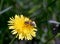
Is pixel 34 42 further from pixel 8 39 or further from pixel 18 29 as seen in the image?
pixel 18 29

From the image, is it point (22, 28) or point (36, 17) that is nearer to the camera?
point (22, 28)

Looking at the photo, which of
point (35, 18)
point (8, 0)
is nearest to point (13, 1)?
Answer: point (8, 0)

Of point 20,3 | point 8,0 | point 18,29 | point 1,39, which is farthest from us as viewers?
point 20,3

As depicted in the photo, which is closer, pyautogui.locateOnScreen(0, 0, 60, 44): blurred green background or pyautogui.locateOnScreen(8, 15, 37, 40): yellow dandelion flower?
pyautogui.locateOnScreen(8, 15, 37, 40): yellow dandelion flower

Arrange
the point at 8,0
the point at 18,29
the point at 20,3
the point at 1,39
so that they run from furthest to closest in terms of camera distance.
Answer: the point at 20,3 < the point at 8,0 < the point at 1,39 < the point at 18,29

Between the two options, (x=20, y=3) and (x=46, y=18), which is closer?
(x=46, y=18)

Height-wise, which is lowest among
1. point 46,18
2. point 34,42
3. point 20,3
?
point 34,42

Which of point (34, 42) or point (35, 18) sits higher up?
point (35, 18)

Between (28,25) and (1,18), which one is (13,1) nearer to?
(1,18)

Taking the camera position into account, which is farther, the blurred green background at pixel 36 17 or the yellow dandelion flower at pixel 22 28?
the blurred green background at pixel 36 17

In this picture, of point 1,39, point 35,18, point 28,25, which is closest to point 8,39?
point 1,39
